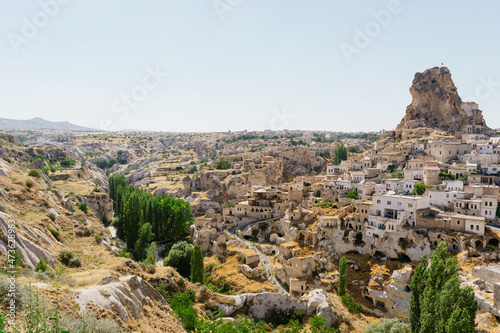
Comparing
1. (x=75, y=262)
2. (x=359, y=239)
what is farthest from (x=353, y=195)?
(x=75, y=262)

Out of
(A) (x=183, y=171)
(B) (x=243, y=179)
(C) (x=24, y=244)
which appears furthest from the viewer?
(A) (x=183, y=171)

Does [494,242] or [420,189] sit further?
[420,189]

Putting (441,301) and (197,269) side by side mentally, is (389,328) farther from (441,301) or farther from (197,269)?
(197,269)

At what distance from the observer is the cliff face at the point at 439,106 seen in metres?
68.4

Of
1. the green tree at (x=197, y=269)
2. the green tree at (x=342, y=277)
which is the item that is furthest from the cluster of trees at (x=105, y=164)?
the green tree at (x=342, y=277)

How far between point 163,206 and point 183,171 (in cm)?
4257

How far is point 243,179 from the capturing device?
6247cm

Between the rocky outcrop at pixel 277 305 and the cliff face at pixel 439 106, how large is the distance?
187 feet

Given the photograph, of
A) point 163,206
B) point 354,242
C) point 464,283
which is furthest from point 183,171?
point 464,283

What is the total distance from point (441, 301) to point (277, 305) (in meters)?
12.1

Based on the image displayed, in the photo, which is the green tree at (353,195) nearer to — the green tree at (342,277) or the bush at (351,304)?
the green tree at (342,277)

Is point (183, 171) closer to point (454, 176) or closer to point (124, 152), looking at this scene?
point (124, 152)

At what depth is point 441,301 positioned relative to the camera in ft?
70.6

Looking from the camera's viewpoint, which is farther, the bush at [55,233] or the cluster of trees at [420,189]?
the cluster of trees at [420,189]
